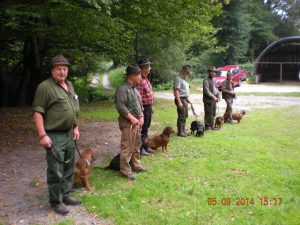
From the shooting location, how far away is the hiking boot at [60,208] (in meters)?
5.25

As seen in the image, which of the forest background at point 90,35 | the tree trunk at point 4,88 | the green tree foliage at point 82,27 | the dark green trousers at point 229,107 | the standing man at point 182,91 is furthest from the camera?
the tree trunk at point 4,88

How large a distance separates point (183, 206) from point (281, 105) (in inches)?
609

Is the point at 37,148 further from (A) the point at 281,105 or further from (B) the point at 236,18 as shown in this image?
(B) the point at 236,18

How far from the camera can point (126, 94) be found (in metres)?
6.54

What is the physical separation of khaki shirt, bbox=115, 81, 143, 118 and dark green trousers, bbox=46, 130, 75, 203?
52.2 inches

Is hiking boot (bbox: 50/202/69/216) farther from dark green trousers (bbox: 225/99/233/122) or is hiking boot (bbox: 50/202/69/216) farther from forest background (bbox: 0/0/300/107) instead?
dark green trousers (bbox: 225/99/233/122)

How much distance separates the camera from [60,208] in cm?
529

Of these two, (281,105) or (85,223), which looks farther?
(281,105)

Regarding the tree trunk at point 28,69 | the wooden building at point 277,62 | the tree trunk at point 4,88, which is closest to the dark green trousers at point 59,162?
the tree trunk at point 28,69

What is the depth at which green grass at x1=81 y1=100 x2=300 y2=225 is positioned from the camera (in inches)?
209

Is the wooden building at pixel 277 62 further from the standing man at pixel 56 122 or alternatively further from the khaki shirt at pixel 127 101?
the standing man at pixel 56 122

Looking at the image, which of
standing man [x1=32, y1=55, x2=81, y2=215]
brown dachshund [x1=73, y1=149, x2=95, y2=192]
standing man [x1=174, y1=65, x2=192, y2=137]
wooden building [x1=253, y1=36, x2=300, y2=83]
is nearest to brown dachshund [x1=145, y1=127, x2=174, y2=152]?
standing man [x1=174, y1=65, x2=192, y2=137]

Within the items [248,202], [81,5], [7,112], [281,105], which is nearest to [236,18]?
[281,105]
